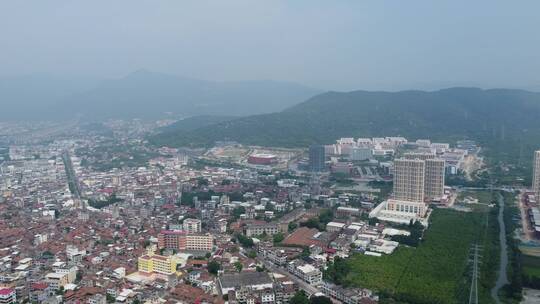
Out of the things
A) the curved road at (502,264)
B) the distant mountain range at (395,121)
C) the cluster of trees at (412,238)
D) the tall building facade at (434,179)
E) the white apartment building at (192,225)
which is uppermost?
the distant mountain range at (395,121)

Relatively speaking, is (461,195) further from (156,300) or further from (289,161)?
(156,300)

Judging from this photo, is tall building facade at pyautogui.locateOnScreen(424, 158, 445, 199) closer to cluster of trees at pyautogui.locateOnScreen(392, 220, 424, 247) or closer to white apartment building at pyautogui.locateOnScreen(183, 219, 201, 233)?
cluster of trees at pyautogui.locateOnScreen(392, 220, 424, 247)

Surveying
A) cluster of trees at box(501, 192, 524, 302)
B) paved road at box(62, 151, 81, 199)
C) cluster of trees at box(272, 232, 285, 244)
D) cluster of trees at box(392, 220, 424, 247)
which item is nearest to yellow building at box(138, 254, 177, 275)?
cluster of trees at box(272, 232, 285, 244)

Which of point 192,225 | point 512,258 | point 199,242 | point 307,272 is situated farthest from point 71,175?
point 512,258

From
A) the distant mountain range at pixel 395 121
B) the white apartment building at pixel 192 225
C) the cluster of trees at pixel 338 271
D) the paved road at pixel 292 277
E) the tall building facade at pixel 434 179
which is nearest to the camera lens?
the paved road at pixel 292 277

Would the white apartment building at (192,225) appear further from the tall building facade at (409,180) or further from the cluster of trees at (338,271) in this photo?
the tall building facade at (409,180)

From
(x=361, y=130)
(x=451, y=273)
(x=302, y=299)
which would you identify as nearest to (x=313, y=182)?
(x=451, y=273)

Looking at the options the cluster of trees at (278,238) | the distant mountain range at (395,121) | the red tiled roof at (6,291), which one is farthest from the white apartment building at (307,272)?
the distant mountain range at (395,121)
